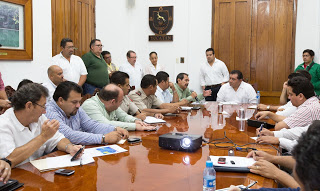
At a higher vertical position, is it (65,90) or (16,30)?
(16,30)

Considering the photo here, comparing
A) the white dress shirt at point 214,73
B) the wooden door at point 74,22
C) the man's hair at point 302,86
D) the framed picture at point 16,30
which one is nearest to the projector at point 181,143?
the man's hair at point 302,86

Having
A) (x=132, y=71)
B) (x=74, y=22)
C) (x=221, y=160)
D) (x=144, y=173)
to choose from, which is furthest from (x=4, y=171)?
(x=132, y=71)

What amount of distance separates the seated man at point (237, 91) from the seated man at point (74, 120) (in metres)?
3.19

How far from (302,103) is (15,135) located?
2441 mm

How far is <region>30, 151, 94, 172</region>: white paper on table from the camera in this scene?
1.79 m

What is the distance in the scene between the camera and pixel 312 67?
6402 millimetres

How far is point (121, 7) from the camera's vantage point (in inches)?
301

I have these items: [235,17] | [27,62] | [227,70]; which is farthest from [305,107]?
[235,17]

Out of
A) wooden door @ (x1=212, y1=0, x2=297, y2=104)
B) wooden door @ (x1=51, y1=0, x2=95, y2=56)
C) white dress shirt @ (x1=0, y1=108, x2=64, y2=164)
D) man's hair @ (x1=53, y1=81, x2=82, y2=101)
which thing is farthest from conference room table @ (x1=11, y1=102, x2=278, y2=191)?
wooden door @ (x1=212, y1=0, x2=297, y2=104)

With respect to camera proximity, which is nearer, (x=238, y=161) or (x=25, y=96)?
(x=238, y=161)

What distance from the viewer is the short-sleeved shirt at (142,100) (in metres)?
4.19

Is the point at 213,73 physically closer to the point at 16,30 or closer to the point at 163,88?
the point at 163,88

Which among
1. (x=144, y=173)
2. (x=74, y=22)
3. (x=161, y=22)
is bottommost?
(x=144, y=173)

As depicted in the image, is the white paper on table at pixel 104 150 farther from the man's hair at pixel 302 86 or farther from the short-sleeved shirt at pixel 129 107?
the man's hair at pixel 302 86
